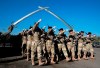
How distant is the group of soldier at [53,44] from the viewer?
583 inches

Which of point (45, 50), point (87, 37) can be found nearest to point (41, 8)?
point (87, 37)

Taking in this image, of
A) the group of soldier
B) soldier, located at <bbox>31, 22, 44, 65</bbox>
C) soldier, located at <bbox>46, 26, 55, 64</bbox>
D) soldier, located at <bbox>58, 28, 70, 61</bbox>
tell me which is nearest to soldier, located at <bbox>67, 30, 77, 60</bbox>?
the group of soldier

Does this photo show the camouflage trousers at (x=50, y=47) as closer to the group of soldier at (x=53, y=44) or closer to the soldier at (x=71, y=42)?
the group of soldier at (x=53, y=44)

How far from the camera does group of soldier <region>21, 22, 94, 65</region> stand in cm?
1481

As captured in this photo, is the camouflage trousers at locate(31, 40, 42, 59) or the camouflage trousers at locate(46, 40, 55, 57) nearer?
the camouflage trousers at locate(31, 40, 42, 59)

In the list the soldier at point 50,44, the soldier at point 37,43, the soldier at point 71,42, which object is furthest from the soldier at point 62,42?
the soldier at point 37,43

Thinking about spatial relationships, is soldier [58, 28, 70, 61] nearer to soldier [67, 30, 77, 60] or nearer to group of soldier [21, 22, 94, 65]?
group of soldier [21, 22, 94, 65]

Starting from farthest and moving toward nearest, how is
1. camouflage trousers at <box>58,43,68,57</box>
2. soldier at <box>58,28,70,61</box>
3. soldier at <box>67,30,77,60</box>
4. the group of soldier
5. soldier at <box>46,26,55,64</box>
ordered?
soldier at <box>67,30,77,60</box> < camouflage trousers at <box>58,43,68,57</box> < soldier at <box>58,28,70,61</box> < soldier at <box>46,26,55,64</box> < the group of soldier

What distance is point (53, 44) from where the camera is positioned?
16172mm

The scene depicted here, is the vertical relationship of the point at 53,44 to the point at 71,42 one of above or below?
below

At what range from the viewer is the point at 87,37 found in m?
19.7

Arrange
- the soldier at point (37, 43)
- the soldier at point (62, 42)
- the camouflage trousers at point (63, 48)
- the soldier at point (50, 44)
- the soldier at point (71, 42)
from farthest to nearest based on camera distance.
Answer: the soldier at point (71, 42) → the camouflage trousers at point (63, 48) → the soldier at point (62, 42) → the soldier at point (50, 44) → the soldier at point (37, 43)

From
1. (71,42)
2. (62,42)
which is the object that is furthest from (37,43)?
(71,42)

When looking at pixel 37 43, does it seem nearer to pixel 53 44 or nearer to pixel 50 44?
pixel 50 44
